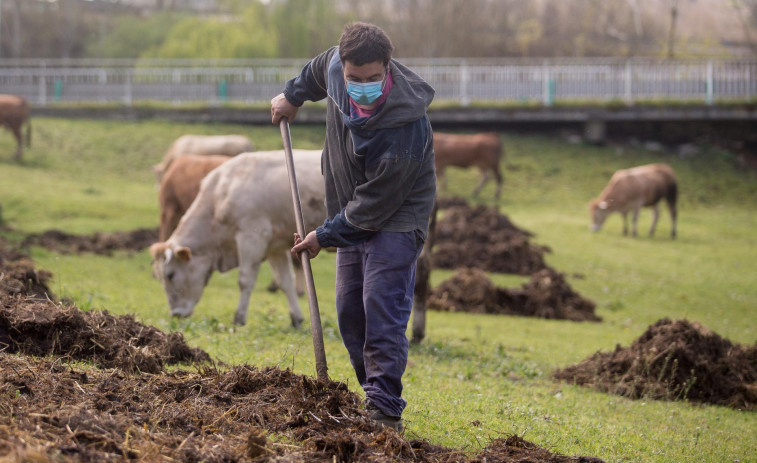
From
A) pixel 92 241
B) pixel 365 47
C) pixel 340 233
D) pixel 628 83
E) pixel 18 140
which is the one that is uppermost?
pixel 365 47

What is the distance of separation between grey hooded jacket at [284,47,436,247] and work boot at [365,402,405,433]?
97 cm

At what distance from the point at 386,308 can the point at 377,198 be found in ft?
2.10

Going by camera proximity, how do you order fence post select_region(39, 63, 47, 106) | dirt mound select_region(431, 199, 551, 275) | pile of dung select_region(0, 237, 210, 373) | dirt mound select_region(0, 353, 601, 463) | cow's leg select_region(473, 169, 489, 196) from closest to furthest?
dirt mound select_region(0, 353, 601, 463), pile of dung select_region(0, 237, 210, 373), dirt mound select_region(431, 199, 551, 275), cow's leg select_region(473, 169, 489, 196), fence post select_region(39, 63, 47, 106)

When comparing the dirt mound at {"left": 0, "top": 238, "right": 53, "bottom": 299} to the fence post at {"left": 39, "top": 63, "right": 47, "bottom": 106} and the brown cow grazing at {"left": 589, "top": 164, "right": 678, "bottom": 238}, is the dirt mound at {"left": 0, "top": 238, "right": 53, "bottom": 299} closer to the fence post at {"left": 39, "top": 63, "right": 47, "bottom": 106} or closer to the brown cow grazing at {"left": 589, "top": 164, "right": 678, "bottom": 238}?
the brown cow grazing at {"left": 589, "top": 164, "right": 678, "bottom": 238}

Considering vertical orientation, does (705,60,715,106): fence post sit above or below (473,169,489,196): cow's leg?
above

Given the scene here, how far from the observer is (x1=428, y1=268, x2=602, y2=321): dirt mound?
47.3ft

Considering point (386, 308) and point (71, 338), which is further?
point (71, 338)

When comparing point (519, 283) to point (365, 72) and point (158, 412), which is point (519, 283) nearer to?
point (365, 72)

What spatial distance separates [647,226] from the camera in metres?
26.6

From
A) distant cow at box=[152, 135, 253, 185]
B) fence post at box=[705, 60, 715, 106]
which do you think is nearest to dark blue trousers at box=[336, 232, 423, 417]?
distant cow at box=[152, 135, 253, 185]

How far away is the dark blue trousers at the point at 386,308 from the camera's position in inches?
211

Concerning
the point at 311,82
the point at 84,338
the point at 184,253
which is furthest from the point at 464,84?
the point at 84,338

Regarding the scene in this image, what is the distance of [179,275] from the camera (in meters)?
10.9

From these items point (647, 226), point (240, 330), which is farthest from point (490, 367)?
point (647, 226)
